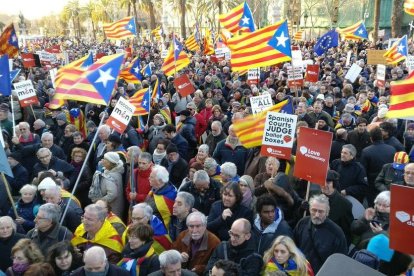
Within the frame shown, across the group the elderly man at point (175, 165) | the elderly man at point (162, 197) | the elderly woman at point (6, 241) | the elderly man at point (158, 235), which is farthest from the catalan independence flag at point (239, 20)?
the elderly woman at point (6, 241)

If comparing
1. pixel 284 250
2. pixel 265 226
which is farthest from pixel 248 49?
pixel 284 250

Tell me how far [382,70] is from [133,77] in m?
6.61

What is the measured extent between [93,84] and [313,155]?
2.83m

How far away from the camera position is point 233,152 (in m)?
7.86

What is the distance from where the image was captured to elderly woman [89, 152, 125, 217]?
20.9ft

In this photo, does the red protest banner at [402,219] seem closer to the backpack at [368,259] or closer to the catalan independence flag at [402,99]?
the backpack at [368,259]

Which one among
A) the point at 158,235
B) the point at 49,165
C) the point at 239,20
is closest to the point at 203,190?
the point at 158,235

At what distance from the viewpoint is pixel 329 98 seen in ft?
36.2

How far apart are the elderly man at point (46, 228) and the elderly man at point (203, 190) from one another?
5.37 feet

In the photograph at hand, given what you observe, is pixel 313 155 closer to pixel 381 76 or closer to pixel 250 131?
pixel 250 131

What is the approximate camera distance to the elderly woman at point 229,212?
17.4 feet

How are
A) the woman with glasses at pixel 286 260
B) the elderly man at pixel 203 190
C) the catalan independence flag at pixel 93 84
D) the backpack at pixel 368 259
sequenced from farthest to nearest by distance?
the catalan independence flag at pixel 93 84
the elderly man at pixel 203 190
the woman with glasses at pixel 286 260
the backpack at pixel 368 259

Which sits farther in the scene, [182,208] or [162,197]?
[162,197]

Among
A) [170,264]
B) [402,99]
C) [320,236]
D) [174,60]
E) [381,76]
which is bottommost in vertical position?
[320,236]
